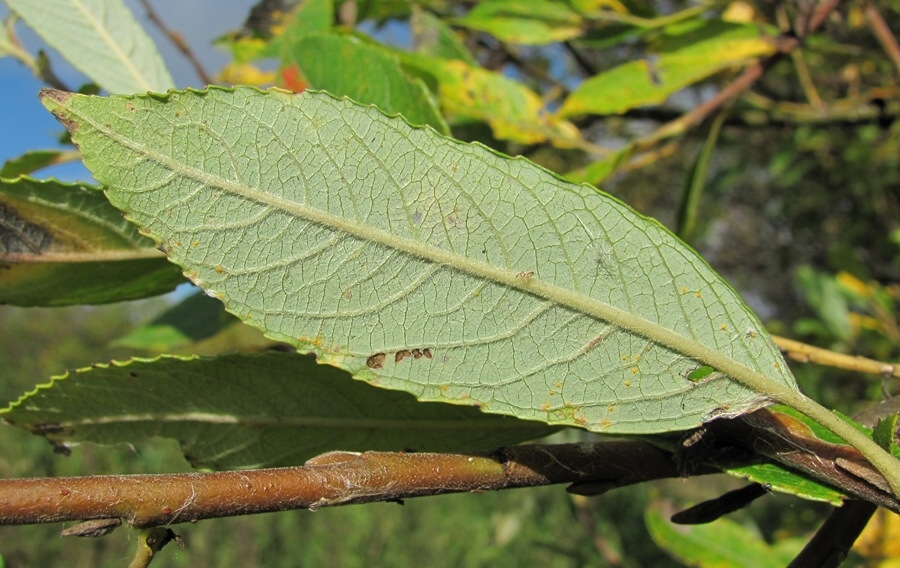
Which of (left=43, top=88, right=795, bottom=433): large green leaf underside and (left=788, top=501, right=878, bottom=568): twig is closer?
(left=43, top=88, right=795, bottom=433): large green leaf underside

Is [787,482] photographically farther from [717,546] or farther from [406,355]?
[717,546]

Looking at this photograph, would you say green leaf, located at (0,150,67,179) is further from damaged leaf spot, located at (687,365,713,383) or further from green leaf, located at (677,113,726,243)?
green leaf, located at (677,113,726,243)

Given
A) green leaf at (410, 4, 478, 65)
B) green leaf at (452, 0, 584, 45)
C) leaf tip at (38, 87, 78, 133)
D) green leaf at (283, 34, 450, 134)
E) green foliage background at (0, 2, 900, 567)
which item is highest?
green leaf at (452, 0, 584, 45)

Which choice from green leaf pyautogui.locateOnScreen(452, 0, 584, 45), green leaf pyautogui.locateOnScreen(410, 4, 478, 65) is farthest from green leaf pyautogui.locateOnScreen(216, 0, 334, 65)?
green leaf pyautogui.locateOnScreen(452, 0, 584, 45)

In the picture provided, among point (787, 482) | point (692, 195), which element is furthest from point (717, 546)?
point (787, 482)

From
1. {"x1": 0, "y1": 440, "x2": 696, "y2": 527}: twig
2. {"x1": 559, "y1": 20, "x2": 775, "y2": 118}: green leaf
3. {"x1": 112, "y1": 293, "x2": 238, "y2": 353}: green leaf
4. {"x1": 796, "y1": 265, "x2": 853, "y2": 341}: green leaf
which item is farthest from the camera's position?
{"x1": 796, "y1": 265, "x2": 853, "y2": 341}: green leaf

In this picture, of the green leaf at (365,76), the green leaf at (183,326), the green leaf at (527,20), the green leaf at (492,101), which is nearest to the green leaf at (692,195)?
the green leaf at (492,101)

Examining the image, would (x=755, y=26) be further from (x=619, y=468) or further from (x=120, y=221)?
(x=120, y=221)
